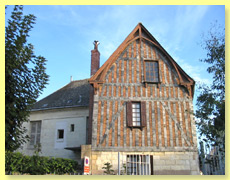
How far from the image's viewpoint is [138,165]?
34.5 ft

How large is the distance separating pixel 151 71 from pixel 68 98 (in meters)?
7.08

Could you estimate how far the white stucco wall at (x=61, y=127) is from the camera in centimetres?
1552

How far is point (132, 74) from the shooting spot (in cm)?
1225

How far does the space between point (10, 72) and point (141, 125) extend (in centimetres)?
574

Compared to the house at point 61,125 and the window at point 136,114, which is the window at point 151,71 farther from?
the house at point 61,125

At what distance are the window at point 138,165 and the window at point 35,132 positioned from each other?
26.6ft

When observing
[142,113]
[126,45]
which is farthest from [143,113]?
[126,45]

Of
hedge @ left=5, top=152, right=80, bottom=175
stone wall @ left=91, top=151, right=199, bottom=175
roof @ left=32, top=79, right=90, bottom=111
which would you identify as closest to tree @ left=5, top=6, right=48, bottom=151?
hedge @ left=5, top=152, right=80, bottom=175

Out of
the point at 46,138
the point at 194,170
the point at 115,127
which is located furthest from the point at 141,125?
the point at 46,138

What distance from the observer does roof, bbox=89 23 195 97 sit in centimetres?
1201

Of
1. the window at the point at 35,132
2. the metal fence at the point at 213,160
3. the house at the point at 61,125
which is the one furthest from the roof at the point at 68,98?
the metal fence at the point at 213,160

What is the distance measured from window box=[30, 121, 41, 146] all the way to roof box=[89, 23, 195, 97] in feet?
23.4

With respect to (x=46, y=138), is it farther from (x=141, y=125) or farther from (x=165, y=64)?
(x=165, y=64)

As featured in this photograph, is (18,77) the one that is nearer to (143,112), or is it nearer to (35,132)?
→ (143,112)
